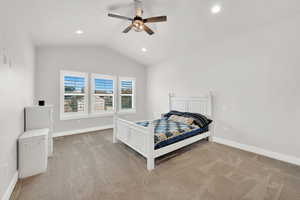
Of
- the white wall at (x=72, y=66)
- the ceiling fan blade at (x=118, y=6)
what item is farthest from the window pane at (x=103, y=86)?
the ceiling fan blade at (x=118, y=6)

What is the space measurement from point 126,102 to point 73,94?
209cm

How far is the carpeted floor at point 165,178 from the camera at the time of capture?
167cm

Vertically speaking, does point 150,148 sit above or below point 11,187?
above

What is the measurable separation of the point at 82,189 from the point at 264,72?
4080mm

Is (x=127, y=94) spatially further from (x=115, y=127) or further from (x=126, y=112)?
(x=115, y=127)

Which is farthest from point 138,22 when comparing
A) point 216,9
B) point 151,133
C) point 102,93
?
point 102,93

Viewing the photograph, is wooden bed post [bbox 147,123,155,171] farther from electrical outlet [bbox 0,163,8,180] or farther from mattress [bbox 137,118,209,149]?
electrical outlet [bbox 0,163,8,180]

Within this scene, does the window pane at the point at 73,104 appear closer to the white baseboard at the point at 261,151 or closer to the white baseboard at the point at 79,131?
the white baseboard at the point at 79,131

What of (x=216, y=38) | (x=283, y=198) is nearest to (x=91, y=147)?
(x=283, y=198)

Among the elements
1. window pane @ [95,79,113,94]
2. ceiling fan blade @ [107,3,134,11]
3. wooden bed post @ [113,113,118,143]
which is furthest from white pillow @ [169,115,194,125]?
ceiling fan blade @ [107,3,134,11]

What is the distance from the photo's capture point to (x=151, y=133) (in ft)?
7.25

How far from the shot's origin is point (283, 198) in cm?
163

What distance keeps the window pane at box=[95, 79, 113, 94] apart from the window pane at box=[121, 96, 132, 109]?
66cm

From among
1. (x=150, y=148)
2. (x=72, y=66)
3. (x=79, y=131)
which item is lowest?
(x=79, y=131)
